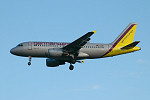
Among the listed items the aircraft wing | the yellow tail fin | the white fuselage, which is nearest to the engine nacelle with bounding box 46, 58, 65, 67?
the white fuselage

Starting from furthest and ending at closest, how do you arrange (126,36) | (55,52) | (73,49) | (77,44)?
(126,36)
(73,49)
(77,44)
(55,52)

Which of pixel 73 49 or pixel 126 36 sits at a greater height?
pixel 126 36

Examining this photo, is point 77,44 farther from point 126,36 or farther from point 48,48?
point 126,36

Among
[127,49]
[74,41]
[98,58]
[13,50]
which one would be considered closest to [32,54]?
[13,50]

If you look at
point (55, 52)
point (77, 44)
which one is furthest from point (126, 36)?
point (55, 52)

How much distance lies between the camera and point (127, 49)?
6400 centimetres

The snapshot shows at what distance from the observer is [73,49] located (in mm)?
61469

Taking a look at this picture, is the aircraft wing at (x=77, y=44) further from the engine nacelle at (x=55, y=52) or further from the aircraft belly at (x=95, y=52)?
the aircraft belly at (x=95, y=52)

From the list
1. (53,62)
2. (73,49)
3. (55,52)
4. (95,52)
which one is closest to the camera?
(55,52)

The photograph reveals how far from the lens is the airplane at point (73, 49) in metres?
60.8

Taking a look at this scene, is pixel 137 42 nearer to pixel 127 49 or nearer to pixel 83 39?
pixel 127 49

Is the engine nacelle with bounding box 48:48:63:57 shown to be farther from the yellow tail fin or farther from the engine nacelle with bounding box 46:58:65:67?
the yellow tail fin

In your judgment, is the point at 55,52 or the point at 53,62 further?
the point at 53,62

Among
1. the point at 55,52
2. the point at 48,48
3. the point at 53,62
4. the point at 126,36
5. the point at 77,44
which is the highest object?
the point at 126,36
